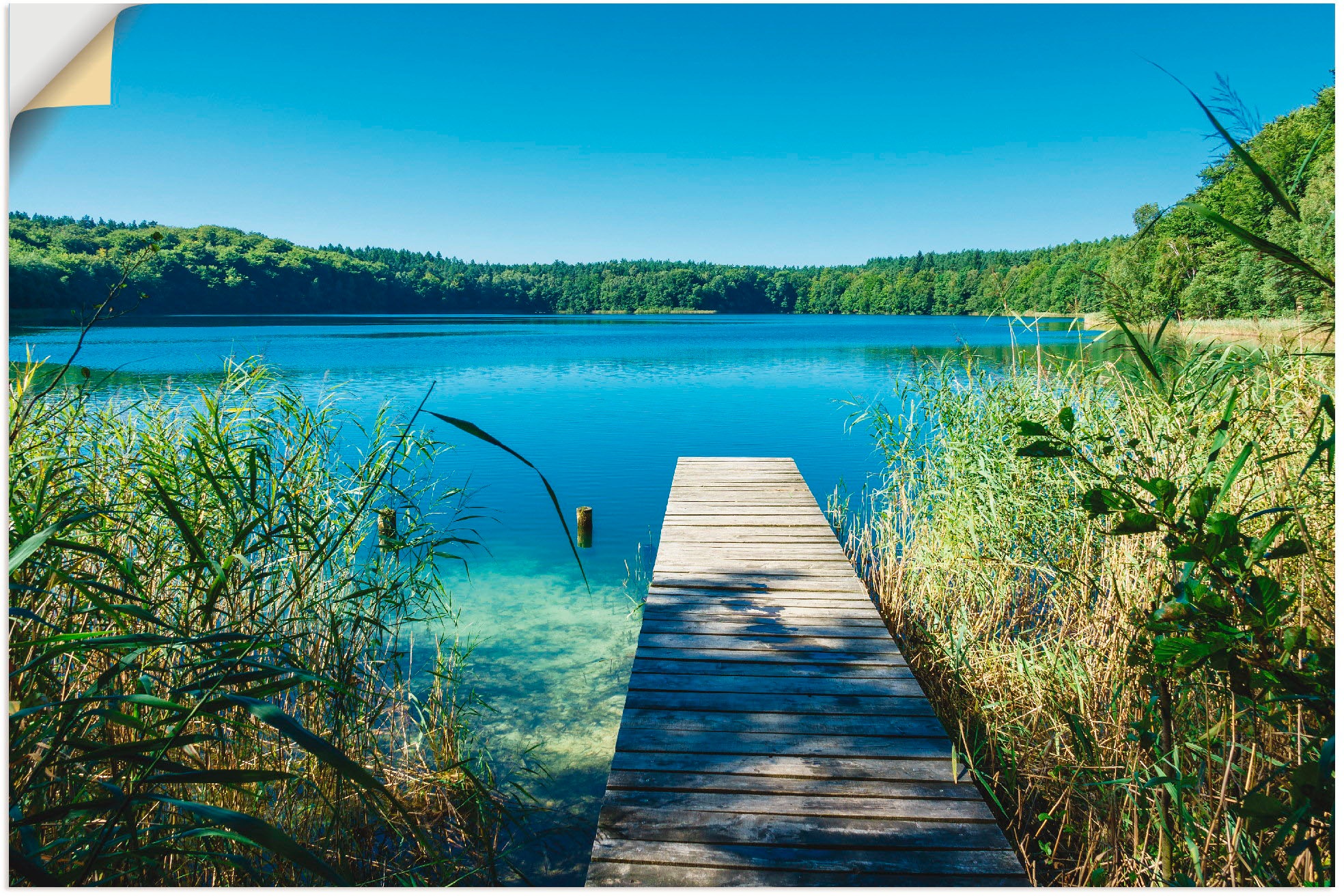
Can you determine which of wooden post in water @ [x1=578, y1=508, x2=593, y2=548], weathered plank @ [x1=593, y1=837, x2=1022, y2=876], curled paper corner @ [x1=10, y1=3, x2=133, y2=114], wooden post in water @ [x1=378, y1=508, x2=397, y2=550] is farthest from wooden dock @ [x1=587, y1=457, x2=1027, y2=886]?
wooden post in water @ [x1=578, y1=508, x2=593, y2=548]

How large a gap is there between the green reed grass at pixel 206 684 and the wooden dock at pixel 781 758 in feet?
1.63

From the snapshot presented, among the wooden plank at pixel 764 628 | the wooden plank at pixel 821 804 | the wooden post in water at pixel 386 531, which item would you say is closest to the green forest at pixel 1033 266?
the wooden post in water at pixel 386 531

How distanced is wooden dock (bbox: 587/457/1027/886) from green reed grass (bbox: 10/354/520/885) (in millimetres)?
496

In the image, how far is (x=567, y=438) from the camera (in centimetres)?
1146

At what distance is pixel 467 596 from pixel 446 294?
58095 mm

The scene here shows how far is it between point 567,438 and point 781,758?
951 centimetres

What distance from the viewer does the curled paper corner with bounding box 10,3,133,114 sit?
132cm

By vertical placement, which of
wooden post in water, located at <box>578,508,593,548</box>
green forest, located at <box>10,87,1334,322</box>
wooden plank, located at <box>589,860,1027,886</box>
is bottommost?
wooden post in water, located at <box>578,508,593,548</box>

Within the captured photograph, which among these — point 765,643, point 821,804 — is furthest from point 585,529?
point 821,804

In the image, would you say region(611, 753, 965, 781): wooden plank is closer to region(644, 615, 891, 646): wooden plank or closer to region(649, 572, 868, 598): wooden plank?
region(644, 615, 891, 646): wooden plank

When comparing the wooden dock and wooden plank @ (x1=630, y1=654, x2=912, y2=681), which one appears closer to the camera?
the wooden dock

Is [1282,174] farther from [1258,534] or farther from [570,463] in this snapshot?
[570,463]

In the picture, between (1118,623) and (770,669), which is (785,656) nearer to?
(770,669)

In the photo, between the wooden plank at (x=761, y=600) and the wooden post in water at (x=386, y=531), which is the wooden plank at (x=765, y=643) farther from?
the wooden post in water at (x=386, y=531)
